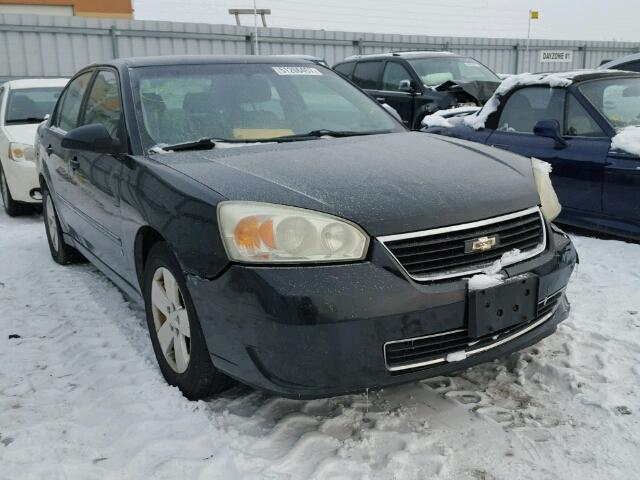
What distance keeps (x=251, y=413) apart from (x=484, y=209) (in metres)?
1.29

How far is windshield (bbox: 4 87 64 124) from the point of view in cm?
770

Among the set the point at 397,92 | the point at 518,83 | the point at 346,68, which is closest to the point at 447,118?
the point at 518,83

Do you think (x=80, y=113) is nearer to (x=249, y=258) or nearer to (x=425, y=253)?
(x=249, y=258)

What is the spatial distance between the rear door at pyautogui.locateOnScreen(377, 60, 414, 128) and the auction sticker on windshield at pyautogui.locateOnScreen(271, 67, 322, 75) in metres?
5.76

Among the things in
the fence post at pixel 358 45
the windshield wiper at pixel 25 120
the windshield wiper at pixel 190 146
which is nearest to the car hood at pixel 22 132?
the windshield wiper at pixel 25 120

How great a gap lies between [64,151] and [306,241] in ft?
8.92

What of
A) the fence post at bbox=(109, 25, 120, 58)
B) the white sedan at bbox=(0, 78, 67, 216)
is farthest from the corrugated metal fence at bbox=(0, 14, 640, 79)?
the white sedan at bbox=(0, 78, 67, 216)

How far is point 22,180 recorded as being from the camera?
22.5ft

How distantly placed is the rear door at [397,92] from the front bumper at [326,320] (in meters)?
7.66

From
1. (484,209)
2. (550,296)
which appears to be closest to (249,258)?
(484,209)

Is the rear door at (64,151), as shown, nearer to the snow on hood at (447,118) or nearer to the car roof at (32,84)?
the car roof at (32,84)

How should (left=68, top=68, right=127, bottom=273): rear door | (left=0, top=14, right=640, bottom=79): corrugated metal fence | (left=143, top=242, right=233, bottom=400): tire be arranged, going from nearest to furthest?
(left=143, top=242, right=233, bottom=400): tire
(left=68, top=68, right=127, bottom=273): rear door
(left=0, top=14, right=640, bottom=79): corrugated metal fence

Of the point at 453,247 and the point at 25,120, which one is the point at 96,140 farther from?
the point at 25,120

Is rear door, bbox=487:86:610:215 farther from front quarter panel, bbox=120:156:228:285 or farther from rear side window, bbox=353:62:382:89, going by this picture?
rear side window, bbox=353:62:382:89
